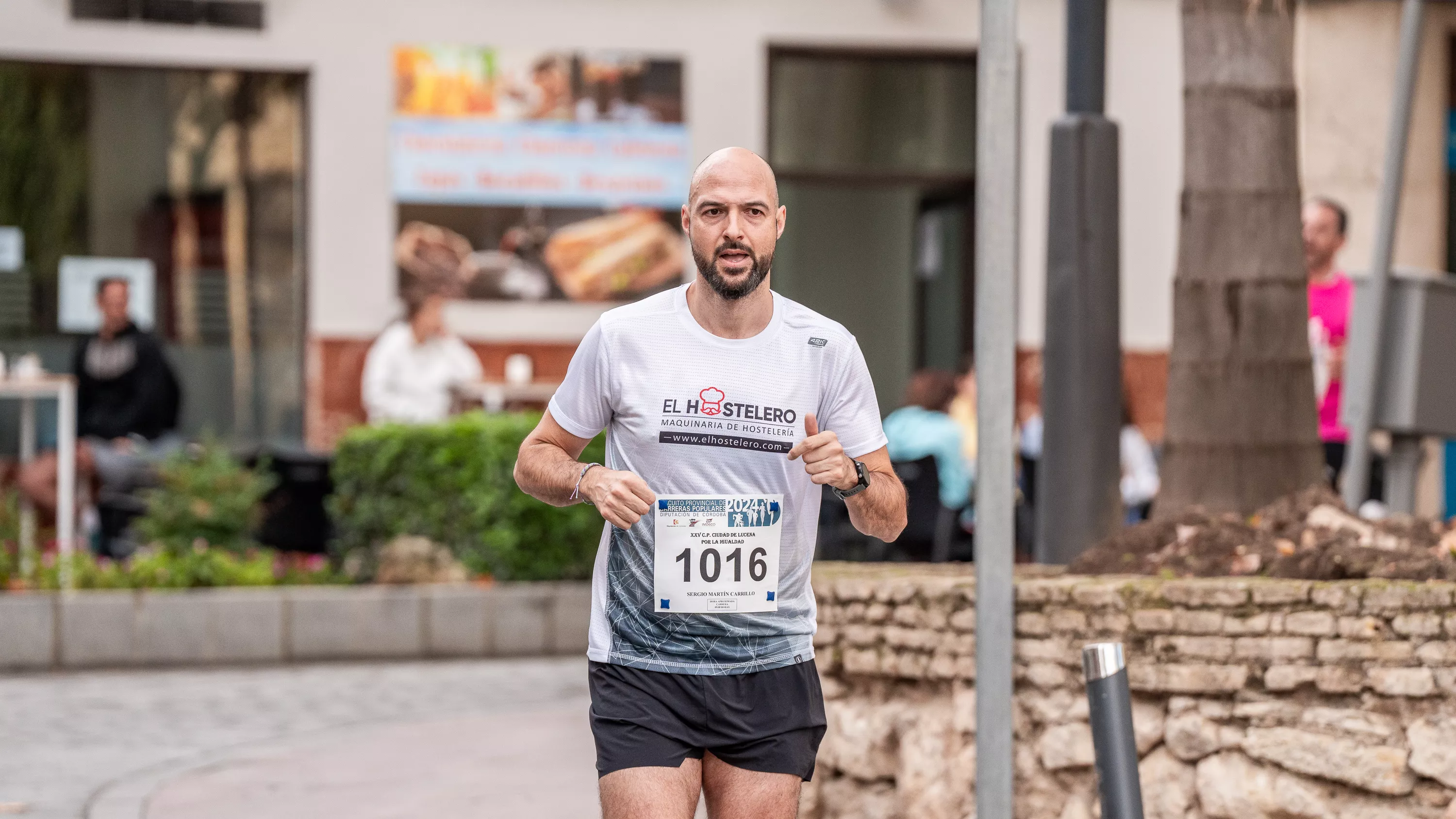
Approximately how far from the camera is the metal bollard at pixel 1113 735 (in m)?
3.18

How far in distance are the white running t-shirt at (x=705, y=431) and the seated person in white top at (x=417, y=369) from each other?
9372 millimetres

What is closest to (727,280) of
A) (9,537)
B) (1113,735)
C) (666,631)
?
(666,631)

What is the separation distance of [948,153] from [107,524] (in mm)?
7176

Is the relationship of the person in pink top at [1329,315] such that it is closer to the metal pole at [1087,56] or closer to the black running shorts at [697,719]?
the metal pole at [1087,56]

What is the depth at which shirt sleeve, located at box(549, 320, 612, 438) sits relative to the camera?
3797 mm

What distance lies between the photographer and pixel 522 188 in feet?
48.3

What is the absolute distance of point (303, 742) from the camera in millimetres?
8133

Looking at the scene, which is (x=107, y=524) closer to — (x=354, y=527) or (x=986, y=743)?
(x=354, y=527)

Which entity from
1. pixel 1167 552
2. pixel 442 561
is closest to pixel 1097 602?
pixel 1167 552

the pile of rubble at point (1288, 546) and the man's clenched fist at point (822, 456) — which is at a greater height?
the man's clenched fist at point (822, 456)

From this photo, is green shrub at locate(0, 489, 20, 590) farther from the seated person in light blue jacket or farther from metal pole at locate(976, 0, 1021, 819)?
metal pole at locate(976, 0, 1021, 819)

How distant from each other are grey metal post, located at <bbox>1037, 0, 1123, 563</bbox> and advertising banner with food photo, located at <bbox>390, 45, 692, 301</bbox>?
8.27 metres

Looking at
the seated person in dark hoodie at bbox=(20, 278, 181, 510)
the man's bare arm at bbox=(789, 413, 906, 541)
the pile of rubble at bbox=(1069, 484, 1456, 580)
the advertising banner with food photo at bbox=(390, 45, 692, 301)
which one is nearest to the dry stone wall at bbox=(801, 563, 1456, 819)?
the pile of rubble at bbox=(1069, 484, 1456, 580)

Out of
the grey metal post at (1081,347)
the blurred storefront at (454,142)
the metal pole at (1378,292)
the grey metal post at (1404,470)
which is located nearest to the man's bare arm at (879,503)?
the grey metal post at (1081,347)
